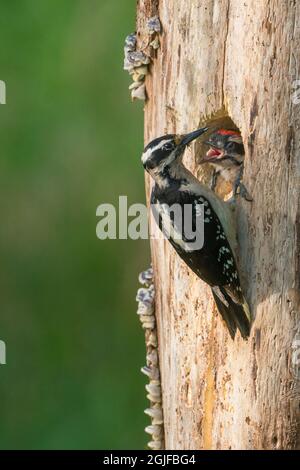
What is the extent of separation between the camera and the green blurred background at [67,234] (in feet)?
26.9

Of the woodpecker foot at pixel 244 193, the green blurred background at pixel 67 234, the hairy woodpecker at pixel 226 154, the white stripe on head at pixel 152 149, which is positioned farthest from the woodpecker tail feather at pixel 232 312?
the green blurred background at pixel 67 234

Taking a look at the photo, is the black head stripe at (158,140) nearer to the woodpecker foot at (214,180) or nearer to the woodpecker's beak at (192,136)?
the woodpecker's beak at (192,136)

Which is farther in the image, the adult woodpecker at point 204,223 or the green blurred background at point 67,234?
the green blurred background at point 67,234

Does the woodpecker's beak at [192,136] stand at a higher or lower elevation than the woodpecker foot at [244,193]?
higher

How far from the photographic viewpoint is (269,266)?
495 centimetres

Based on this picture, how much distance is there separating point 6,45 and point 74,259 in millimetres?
1556

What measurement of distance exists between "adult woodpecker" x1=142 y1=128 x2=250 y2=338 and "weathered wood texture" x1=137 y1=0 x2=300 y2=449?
0.08 m

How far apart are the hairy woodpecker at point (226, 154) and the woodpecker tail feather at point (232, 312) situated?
1.76 feet

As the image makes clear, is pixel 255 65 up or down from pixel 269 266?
up

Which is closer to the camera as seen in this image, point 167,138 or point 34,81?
point 167,138

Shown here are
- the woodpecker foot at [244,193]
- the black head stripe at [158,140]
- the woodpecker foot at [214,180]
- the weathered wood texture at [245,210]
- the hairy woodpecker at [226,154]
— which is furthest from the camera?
the woodpecker foot at [214,180]
